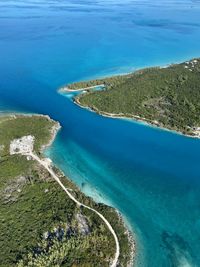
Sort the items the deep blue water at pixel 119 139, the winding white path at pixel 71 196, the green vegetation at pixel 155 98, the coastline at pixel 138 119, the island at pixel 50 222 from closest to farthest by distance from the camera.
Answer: the island at pixel 50 222 → the winding white path at pixel 71 196 → the deep blue water at pixel 119 139 → the coastline at pixel 138 119 → the green vegetation at pixel 155 98

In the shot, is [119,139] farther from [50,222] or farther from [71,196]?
[50,222]

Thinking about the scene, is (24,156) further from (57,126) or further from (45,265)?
(45,265)

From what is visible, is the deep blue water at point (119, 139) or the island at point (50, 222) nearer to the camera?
the island at point (50, 222)

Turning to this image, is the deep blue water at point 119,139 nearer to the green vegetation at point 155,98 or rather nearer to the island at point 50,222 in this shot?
the island at point 50,222

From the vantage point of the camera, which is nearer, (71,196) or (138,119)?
(71,196)

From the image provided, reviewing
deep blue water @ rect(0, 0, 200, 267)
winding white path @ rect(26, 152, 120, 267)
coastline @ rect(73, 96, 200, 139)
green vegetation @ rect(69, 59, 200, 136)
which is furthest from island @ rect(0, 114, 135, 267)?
green vegetation @ rect(69, 59, 200, 136)

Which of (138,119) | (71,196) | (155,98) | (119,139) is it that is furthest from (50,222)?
(155,98)

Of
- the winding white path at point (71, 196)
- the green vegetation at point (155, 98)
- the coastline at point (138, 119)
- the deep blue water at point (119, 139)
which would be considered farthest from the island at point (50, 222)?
the green vegetation at point (155, 98)
